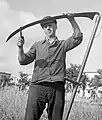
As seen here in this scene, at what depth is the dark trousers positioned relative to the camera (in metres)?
2.41

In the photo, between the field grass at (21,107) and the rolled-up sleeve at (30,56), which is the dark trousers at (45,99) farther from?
the field grass at (21,107)

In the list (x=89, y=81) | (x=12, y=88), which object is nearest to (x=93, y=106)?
(x=12, y=88)

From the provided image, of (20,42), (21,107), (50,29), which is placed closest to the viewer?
(20,42)

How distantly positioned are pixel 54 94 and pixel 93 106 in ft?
12.8

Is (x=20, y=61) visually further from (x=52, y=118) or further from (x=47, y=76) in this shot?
(x=52, y=118)

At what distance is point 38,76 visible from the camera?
247 cm

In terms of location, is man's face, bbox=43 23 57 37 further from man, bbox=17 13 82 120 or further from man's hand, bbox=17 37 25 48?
man's hand, bbox=17 37 25 48

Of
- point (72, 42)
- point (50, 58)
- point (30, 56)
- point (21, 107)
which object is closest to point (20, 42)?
Result: point (30, 56)

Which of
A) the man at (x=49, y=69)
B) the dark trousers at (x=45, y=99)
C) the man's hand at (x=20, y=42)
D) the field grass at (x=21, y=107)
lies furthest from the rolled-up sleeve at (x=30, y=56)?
the field grass at (x=21, y=107)

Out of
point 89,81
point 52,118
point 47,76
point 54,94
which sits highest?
point 89,81

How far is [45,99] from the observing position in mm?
2418

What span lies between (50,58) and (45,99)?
393 mm

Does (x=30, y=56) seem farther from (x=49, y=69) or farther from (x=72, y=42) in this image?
(x=72, y=42)

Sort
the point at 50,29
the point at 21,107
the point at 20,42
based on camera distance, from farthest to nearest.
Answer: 1. the point at 21,107
2. the point at 50,29
3. the point at 20,42
